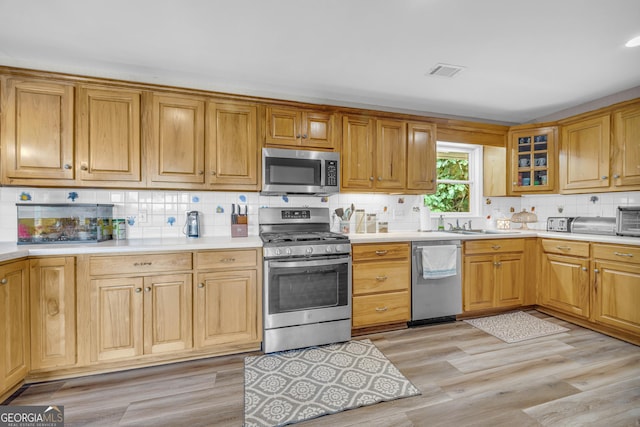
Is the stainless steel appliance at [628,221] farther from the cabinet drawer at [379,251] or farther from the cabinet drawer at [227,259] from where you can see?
the cabinet drawer at [227,259]

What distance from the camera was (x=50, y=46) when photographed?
217 cm

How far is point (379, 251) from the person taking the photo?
283 cm

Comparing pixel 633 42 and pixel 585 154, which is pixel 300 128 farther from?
pixel 585 154

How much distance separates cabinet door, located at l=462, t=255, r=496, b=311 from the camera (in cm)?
312

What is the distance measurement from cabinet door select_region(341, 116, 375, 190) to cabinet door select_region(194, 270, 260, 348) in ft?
4.37

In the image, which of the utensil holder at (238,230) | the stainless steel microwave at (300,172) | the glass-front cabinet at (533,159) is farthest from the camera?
the glass-front cabinet at (533,159)

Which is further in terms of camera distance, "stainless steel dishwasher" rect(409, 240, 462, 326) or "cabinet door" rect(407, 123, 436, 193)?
"cabinet door" rect(407, 123, 436, 193)

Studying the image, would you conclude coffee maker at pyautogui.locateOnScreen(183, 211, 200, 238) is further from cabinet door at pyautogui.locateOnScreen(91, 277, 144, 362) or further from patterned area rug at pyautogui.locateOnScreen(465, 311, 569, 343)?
patterned area rug at pyautogui.locateOnScreen(465, 311, 569, 343)

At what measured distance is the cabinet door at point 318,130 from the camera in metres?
2.87

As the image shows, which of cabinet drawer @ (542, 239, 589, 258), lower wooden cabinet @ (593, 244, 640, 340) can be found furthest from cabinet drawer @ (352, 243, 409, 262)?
lower wooden cabinet @ (593, 244, 640, 340)

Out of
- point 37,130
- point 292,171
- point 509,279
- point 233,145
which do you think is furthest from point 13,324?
point 509,279

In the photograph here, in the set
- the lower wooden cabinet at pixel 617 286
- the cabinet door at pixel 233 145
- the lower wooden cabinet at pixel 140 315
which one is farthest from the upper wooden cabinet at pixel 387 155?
the lower wooden cabinet at pixel 140 315

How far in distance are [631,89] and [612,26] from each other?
1504 mm

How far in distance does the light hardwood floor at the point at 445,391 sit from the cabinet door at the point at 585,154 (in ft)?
5.29
